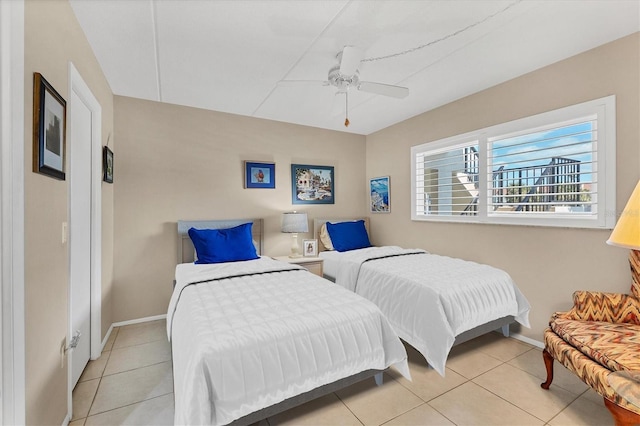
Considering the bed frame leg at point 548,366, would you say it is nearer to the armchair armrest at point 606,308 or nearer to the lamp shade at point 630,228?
the armchair armrest at point 606,308

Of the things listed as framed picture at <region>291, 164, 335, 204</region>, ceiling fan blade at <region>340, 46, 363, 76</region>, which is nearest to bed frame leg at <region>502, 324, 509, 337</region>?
framed picture at <region>291, 164, 335, 204</region>

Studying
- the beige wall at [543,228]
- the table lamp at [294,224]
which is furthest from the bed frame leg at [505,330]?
the table lamp at [294,224]

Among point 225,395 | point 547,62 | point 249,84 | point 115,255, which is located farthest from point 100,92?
point 547,62

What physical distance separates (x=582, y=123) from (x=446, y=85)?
1.22 metres

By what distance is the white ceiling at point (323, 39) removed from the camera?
1.83 meters

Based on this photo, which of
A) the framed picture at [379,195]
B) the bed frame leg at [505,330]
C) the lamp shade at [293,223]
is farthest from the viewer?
the framed picture at [379,195]

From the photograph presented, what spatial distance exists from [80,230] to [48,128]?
3.34 feet

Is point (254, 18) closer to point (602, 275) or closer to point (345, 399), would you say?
point (345, 399)

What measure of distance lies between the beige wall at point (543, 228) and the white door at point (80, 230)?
3668mm

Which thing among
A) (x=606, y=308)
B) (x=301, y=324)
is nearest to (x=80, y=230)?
(x=301, y=324)

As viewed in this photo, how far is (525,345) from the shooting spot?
273 cm

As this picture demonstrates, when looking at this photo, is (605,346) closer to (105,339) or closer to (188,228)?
(188,228)

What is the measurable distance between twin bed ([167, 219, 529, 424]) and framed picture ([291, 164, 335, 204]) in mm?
1439

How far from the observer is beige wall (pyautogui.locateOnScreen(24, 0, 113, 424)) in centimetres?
130
